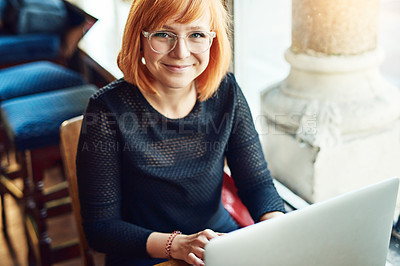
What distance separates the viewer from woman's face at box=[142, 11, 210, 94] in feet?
3.94

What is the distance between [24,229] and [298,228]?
6.83 ft

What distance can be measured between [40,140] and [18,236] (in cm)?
89

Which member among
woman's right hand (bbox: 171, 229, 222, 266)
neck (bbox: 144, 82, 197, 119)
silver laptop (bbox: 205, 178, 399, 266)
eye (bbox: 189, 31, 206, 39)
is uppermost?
eye (bbox: 189, 31, 206, 39)

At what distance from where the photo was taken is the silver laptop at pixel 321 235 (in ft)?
2.51

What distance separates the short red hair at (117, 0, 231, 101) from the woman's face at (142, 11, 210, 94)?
0.8 inches

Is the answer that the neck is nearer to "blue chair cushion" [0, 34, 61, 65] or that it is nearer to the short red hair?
the short red hair

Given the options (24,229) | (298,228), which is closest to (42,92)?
(24,229)

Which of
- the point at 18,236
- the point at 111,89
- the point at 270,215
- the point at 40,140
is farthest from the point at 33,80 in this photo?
the point at 270,215

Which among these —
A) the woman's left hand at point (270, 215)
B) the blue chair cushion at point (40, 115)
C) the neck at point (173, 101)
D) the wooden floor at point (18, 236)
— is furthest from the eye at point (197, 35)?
the wooden floor at point (18, 236)

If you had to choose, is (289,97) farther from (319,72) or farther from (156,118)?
(156,118)

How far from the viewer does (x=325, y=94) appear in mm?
1553

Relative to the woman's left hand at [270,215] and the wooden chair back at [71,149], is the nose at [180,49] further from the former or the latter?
the woman's left hand at [270,215]

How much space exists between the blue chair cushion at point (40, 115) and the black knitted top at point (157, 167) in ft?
2.31

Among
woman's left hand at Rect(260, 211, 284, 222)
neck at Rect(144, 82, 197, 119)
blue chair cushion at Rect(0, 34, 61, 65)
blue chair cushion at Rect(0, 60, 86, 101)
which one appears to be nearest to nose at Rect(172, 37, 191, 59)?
neck at Rect(144, 82, 197, 119)
